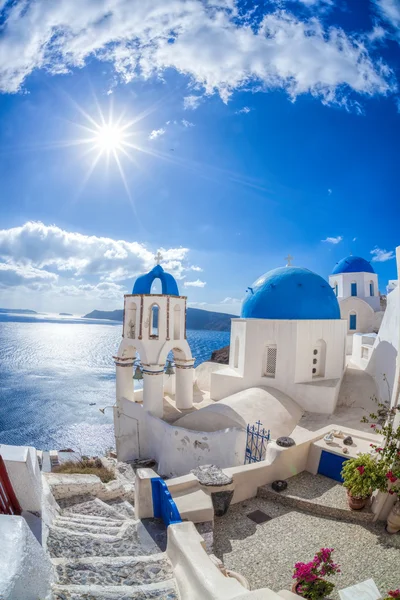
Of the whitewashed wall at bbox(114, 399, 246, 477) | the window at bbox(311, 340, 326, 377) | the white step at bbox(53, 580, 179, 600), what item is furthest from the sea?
the white step at bbox(53, 580, 179, 600)

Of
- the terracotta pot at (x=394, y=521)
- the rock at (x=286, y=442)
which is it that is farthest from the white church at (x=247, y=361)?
the terracotta pot at (x=394, y=521)

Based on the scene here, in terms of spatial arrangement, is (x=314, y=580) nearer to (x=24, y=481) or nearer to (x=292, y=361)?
(x=24, y=481)

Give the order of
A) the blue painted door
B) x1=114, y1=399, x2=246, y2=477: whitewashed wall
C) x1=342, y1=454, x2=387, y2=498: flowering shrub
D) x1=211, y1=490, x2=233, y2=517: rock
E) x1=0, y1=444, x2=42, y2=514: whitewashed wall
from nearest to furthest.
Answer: x1=0, y1=444, x2=42, y2=514: whitewashed wall, x1=342, y1=454, x2=387, y2=498: flowering shrub, x1=211, y1=490, x2=233, y2=517: rock, the blue painted door, x1=114, y1=399, x2=246, y2=477: whitewashed wall

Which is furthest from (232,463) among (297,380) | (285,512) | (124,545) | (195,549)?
(195,549)

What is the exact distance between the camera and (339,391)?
48.1ft

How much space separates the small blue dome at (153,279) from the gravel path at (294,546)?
9391 millimetres

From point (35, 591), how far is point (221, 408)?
32.8 ft

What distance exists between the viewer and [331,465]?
8188 mm

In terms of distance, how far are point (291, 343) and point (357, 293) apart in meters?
15.4

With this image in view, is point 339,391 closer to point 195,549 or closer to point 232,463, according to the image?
point 232,463

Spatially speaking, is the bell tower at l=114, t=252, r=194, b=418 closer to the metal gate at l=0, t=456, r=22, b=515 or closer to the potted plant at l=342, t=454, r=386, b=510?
the metal gate at l=0, t=456, r=22, b=515

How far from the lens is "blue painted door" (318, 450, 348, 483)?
8.04 metres

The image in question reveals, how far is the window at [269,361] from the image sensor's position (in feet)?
48.9

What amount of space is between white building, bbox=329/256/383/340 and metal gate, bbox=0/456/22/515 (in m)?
23.2
